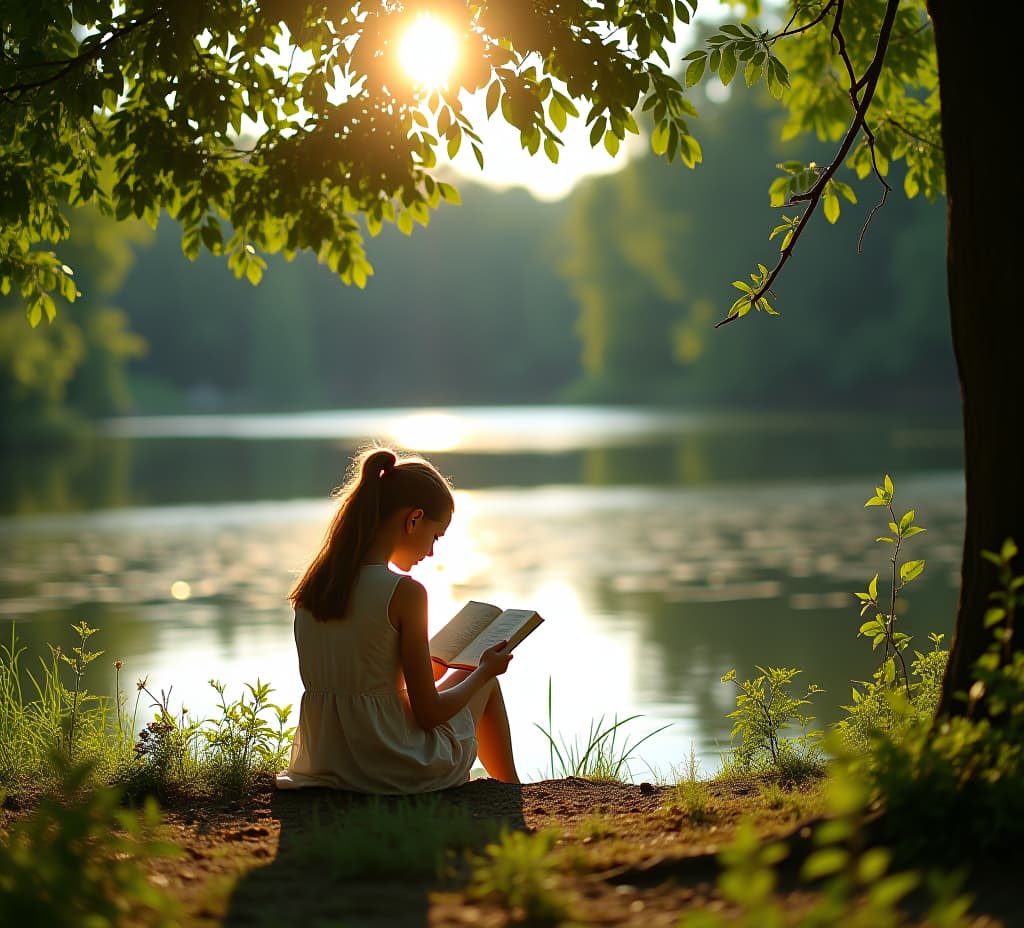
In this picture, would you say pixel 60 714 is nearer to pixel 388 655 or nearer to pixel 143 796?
pixel 143 796

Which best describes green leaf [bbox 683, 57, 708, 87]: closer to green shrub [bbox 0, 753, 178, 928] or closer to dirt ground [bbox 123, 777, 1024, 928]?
dirt ground [bbox 123, 777, 1024, 928]

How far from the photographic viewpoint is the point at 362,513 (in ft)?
13.9

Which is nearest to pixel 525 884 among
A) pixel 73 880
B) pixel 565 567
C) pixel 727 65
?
pixel 73 880

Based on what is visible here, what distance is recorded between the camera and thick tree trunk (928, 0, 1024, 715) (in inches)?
142

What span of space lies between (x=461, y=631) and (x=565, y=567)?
30.5ft

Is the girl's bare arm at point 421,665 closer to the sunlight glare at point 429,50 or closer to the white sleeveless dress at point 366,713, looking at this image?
the white sleeveless dress at point 366,713

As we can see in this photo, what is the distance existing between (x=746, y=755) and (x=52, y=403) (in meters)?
33.9

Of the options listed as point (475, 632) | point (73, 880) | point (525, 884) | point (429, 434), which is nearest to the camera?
point (73, 880)

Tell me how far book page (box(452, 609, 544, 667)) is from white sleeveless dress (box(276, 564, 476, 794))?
20 cm

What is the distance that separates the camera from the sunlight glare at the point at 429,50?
532cm

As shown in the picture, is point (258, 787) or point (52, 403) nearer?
point (258, 787)

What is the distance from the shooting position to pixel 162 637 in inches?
408

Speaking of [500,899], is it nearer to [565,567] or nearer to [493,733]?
[493,733]

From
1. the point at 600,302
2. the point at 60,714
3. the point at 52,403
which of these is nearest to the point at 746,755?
the point at 60,714
